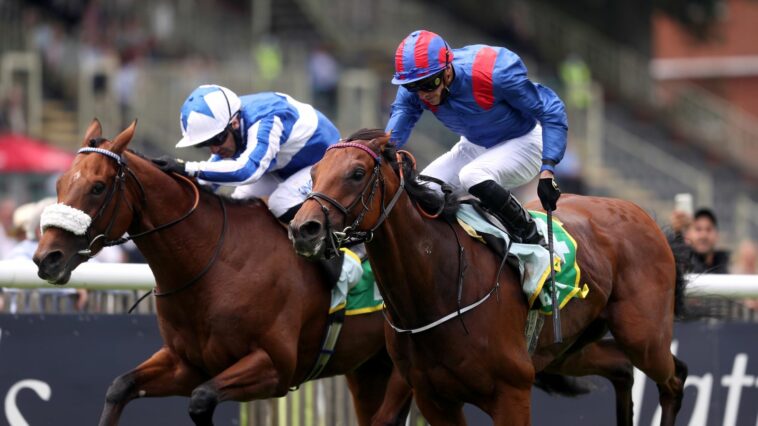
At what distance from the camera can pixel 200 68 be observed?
18.1m

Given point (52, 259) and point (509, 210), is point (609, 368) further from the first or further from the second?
point (52, 259)

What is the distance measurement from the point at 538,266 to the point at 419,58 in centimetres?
106

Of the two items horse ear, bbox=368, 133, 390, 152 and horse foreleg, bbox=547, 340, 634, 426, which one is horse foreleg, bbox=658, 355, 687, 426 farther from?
horse ear, bbox=368, 133, 390, 152

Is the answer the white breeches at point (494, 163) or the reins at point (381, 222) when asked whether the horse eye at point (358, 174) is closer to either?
the reins at point (381, 222)

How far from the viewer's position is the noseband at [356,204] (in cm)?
519

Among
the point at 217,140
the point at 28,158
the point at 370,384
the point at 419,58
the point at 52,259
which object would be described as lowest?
A: the point at 28,158

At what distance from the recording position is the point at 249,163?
21.6 ft

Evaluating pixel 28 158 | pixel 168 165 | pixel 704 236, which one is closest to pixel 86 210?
pixel 168 165

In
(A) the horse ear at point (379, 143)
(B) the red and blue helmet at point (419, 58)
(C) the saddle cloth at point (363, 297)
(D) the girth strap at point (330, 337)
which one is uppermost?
(B) the red and blue helmet at point (419, 58)

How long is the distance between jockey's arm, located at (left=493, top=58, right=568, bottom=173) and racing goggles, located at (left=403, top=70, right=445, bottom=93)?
0.93ft

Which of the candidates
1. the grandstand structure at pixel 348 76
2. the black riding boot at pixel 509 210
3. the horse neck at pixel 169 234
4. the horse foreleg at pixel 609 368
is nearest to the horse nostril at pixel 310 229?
the black riding boot at pixel 509 210

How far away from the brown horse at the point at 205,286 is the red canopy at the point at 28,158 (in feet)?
32.7

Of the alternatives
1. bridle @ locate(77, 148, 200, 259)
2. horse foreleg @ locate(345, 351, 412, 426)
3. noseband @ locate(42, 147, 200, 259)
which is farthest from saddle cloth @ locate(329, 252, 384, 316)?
bridle @ locate(77, 148, 200, 259)

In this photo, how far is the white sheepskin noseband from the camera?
5.84 metres
